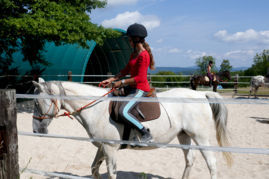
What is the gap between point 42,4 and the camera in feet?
31.0

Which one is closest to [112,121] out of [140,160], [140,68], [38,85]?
[140,68]

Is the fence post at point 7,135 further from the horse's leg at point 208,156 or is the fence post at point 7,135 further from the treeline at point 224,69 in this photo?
the treeline at point 224,69

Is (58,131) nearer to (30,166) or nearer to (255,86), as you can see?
(30,166)

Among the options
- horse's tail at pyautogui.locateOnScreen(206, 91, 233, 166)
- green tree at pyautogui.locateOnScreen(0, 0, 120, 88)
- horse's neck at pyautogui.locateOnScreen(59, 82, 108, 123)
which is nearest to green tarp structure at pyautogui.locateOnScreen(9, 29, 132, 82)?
green tree at pyautogui.locateOnScreen(0, 0, 120, 88)

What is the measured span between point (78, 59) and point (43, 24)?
6.85 m

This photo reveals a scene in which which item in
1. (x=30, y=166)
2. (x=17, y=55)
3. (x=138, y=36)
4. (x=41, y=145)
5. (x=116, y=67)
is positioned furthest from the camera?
(x=116, y=67)

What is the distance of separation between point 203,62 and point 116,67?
49637 mm

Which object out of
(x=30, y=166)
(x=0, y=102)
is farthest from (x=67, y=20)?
(x=0, y=102)

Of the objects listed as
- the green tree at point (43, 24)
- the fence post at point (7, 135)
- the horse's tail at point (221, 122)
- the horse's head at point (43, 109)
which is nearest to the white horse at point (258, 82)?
the green tree at point (43, 24)

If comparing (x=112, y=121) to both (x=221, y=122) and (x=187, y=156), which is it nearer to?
(x=187, y=156)

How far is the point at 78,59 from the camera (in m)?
15.6

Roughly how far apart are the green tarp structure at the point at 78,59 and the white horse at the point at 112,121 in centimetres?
774

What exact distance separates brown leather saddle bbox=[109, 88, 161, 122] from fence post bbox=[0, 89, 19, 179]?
44.8 inches

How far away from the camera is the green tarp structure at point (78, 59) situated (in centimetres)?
1418
